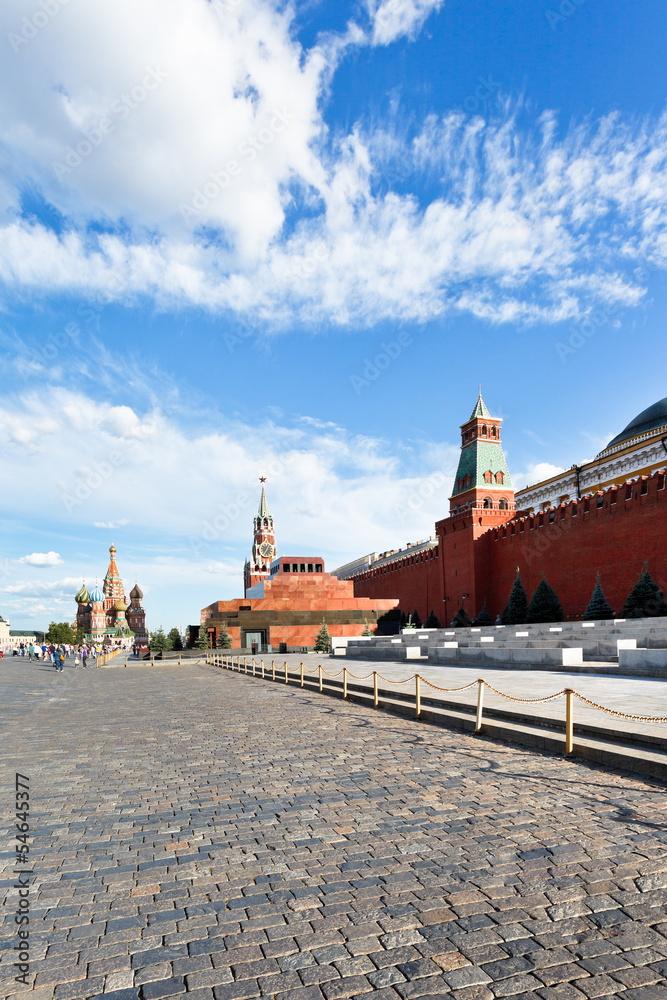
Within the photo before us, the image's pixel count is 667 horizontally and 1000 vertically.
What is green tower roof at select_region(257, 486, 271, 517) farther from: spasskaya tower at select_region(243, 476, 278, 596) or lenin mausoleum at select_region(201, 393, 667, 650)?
lenin mausoleum at select_region(201, 393, 667, 650)

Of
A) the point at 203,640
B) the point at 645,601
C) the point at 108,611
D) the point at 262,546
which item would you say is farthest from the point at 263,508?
the point at 645,601

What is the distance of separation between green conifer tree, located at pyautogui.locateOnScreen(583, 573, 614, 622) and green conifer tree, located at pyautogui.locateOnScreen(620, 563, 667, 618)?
4.39 ft

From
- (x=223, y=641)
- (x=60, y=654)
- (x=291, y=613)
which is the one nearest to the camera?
(x=60, y=654)

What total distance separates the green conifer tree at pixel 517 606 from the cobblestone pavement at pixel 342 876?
24030mm

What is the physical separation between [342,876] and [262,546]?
3818 inches

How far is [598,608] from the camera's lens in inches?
938

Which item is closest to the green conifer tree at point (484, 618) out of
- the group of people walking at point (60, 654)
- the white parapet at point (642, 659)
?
the white parapet at point (642, 659)

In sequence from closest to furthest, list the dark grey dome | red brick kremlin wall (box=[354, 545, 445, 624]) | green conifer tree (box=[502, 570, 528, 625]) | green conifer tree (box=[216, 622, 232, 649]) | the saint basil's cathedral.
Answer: green conifer tree (box=[502, 570, 528, 625]), green conifer tree (box=[216, 622, 232, 649]), red brick kremlin wall (box=[354, 545, 445, 624]), the dark grey dome, the saint basil's cathedral

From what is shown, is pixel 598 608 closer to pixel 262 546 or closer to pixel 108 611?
pixel 262 546

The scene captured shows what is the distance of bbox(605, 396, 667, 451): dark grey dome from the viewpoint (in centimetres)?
4338

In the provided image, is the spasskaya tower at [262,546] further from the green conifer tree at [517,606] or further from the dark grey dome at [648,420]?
the green conifer tree at [517,606]

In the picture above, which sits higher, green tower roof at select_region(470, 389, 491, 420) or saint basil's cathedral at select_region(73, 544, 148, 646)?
green tower roof at select_region(470, 389, 491, 420)

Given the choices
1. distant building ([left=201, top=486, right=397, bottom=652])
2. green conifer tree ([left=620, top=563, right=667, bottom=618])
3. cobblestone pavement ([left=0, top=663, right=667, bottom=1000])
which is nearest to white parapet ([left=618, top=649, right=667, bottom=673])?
cobblestone pavement ([left=0, top=663, right=667, bottom=1000])

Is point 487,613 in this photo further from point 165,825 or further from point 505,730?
point 165,825
